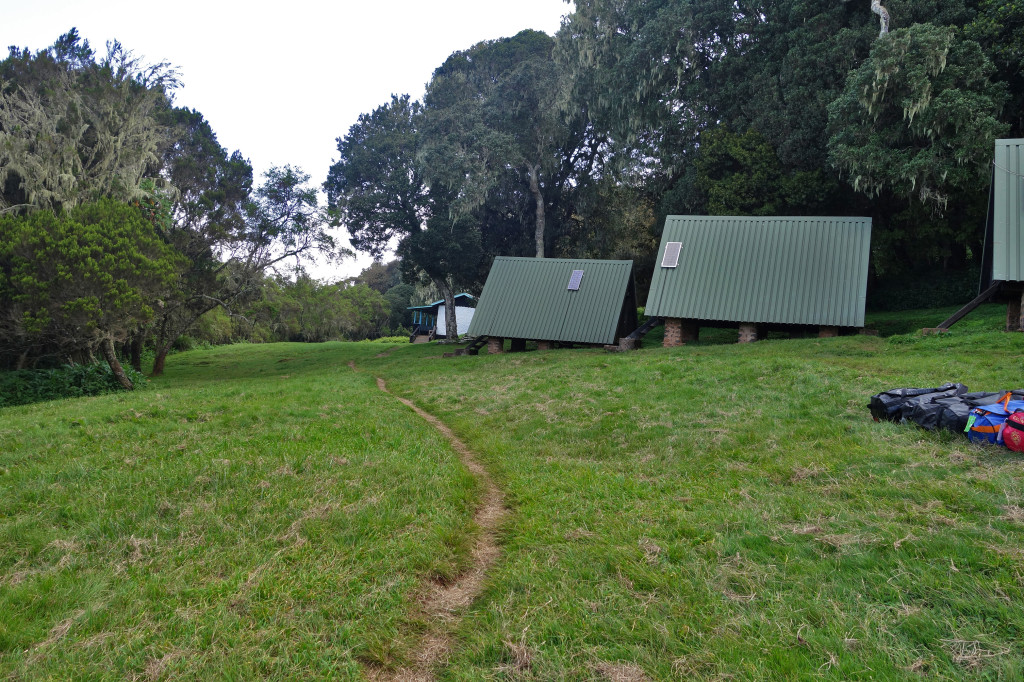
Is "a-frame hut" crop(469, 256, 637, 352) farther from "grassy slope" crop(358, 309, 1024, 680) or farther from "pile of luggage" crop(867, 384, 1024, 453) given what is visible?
"pile of luggage" crop(867, 384, 1024, 453)

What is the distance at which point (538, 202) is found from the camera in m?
35.9

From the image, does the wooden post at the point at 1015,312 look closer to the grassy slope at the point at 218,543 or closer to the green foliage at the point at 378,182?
the grassy slope at the point at 218,543

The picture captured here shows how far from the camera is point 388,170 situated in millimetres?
32906

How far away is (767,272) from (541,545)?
18.7 m

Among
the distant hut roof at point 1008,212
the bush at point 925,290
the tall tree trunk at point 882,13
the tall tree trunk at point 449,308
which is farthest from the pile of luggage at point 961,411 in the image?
the tall tree trunk at point 449,308

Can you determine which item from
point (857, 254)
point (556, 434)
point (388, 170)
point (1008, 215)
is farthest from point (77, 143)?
point (1008, 215)

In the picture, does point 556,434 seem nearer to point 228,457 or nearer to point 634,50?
point 228,457

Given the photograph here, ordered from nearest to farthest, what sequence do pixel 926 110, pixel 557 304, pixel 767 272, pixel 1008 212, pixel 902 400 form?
pixel 902 400 < pixel 1008 212 < pixel 926 110 < pixel 767 272 < pixel 557 304

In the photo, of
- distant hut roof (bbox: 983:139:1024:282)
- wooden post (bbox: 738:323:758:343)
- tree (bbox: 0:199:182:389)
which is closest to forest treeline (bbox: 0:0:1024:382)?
tree (bbox: 0:199:182:389)

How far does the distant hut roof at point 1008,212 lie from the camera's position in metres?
14.6

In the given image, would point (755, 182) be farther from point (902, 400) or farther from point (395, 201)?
point (902, 400)

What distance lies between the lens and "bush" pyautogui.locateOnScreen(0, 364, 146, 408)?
16.4 m

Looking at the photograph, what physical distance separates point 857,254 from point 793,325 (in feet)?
11.6

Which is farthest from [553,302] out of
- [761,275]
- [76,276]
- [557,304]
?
[76,276]
